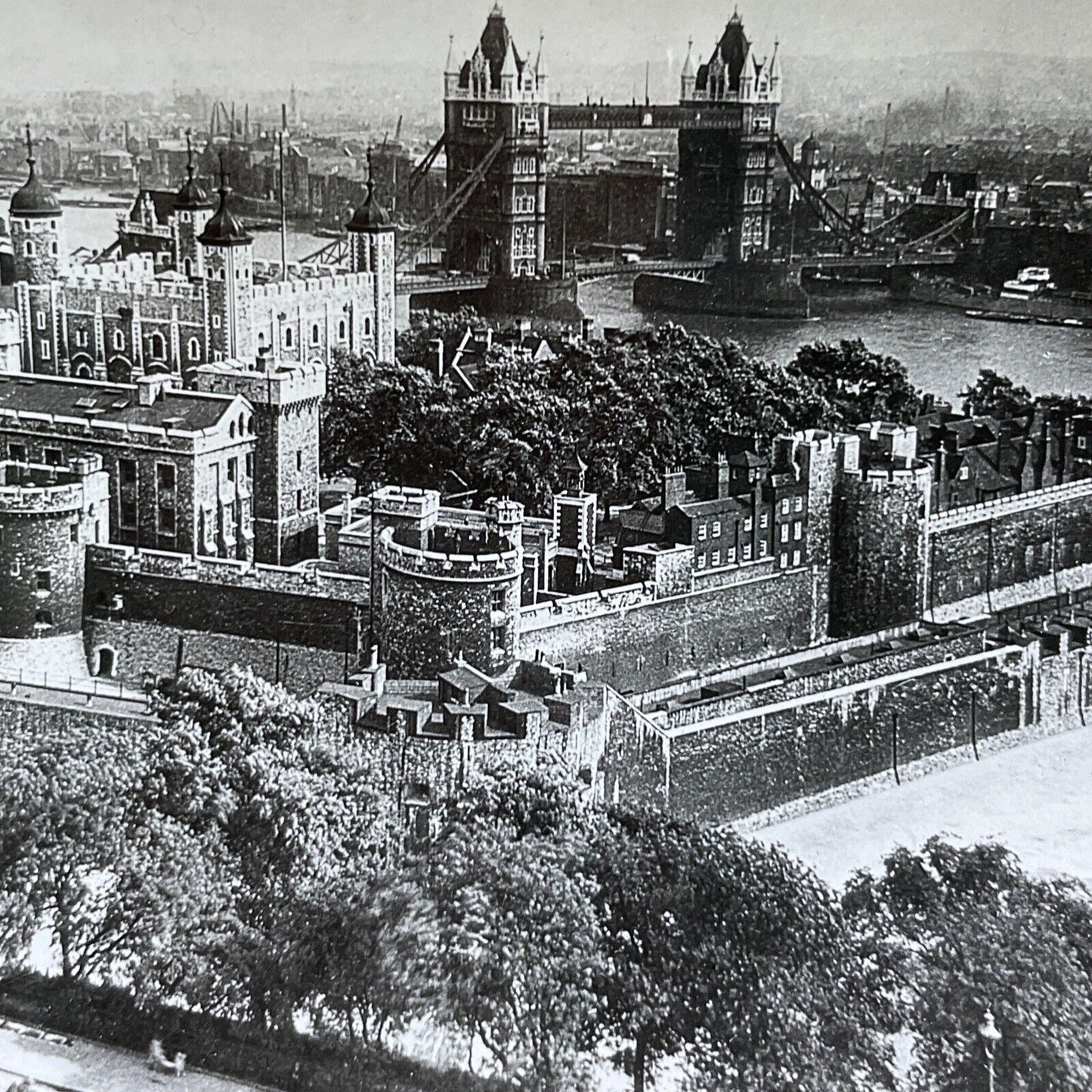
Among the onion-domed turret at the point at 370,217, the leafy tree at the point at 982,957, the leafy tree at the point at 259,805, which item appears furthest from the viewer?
the onion-domed turret at the point at 370,217

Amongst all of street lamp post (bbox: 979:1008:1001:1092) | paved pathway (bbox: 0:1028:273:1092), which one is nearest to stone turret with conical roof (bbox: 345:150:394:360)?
paved pathway (bbox: 0:1028:273:1092)

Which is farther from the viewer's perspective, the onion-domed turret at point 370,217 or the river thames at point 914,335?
the onion-domed turret at point 370,217

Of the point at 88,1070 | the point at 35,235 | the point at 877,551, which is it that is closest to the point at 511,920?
the point at 88,1070

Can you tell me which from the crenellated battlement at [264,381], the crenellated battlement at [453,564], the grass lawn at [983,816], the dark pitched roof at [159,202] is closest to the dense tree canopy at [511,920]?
the grass lawn at [983,816]

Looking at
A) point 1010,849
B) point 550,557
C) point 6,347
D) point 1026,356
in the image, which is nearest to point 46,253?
point 6,347

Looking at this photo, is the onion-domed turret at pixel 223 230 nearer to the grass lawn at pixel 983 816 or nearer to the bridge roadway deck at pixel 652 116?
the bridge roadway deck at pixel 652 116

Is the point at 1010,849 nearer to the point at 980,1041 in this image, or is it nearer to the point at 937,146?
the point at 980,1041
